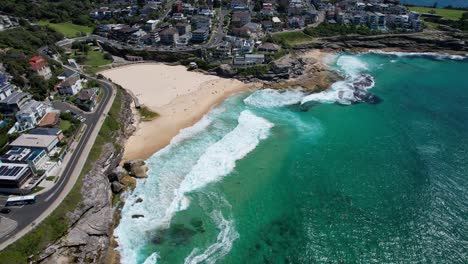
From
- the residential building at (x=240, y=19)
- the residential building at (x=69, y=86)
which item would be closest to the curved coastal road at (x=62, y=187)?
the residential building at (x=69, y=86)

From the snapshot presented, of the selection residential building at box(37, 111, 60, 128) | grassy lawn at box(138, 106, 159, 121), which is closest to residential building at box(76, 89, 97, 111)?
residential building at box(37, 111, 60, 128)

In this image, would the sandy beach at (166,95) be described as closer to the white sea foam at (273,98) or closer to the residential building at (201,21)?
the white sea foam at (273,98)

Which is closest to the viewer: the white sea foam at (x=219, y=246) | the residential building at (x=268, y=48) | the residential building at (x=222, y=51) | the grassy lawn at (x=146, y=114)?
the white sea foam at (x=219, y=246)

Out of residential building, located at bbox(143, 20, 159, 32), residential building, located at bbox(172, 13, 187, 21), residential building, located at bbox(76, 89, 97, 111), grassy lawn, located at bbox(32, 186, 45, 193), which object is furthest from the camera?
residential building, located at bbox(172, 13, 187, 21)

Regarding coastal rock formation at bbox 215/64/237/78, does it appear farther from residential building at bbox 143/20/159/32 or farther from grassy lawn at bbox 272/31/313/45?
residential building at bbox 143/20/159/32

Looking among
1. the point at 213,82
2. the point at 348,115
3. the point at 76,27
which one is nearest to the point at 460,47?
the point at 348,115

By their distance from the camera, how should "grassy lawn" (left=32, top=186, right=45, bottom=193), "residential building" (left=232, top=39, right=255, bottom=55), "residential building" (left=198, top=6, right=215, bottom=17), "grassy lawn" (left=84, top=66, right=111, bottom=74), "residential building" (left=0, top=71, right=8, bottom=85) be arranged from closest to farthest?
"grassy lawn" (left=32, top=186, right=45, bottom=193) → "residential building" (left=0, top=71, right=8, bottom=85) → "grassy lawn" (left=84, top=66, right=111, bottom=74) → "residential building" (left=232, top=39, right=255, bottom=55) → "residential building" (left=198, top=6, right=215, bottom=17)
